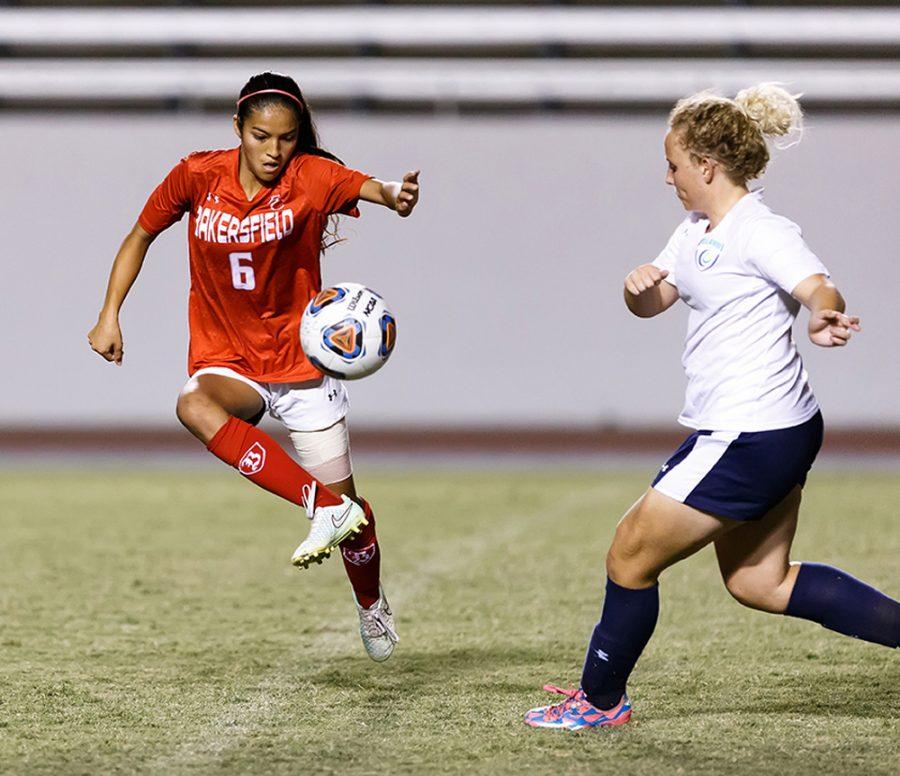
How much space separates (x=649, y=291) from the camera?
3764 mm

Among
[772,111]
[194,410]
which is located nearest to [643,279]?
[772,111]

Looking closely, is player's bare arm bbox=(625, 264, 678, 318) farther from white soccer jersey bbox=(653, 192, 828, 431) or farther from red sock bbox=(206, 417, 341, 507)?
red sock bbox=(206, 417, 341, 507)

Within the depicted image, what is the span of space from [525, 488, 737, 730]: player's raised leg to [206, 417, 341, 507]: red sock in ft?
2.91

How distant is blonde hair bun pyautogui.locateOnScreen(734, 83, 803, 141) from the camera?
3.60 meters

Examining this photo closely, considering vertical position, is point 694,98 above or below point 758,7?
below

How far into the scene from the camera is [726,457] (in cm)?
347

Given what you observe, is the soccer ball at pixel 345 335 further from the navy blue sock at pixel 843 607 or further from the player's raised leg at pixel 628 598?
Answer: the navy blue sock at pixel 843 607

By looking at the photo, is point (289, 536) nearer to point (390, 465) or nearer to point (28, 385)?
point (390, 465)

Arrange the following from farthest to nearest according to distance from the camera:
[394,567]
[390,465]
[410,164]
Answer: [410,164]
[390,465]
[394,567]

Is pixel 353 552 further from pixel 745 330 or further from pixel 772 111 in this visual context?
pixel 772 111

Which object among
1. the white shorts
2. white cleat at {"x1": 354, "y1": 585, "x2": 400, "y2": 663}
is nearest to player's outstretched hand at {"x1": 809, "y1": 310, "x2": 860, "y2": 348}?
the white shorts

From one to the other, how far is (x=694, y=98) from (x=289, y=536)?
197 inches

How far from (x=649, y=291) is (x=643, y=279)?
0.49 feet

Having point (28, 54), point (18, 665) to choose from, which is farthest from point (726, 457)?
point (28, 54)
